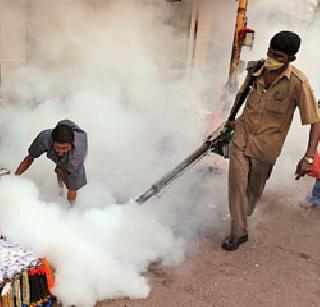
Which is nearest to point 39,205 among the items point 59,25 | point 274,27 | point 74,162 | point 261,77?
point 74,162

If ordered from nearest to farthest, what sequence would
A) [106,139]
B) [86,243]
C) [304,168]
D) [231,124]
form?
[86,243], [304,168], [231,124], [106,139]

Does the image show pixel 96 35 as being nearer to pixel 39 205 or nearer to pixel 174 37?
pixel 174 37

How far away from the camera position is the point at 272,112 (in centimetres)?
388

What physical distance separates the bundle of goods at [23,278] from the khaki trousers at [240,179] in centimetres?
168

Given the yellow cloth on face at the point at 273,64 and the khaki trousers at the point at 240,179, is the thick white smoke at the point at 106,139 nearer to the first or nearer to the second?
the khaki trousers at the point at 240,179

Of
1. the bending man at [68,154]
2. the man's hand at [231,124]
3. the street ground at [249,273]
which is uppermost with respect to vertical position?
the man's hand at [231,124]

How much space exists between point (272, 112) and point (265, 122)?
0.33ft

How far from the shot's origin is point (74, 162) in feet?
12.7

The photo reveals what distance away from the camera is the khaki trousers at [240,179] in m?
3.99

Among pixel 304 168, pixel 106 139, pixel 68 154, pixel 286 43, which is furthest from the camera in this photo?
pixel 106 139

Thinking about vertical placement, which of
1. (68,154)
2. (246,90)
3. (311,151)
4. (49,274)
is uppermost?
(246,90)

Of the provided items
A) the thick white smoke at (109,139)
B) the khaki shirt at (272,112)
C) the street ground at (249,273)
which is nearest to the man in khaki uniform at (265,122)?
the khaki shirt at (272,112)

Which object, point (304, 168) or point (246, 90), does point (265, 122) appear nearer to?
point (246, 90)

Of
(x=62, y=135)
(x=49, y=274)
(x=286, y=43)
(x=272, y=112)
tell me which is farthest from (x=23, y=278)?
(x=286, y=43)
